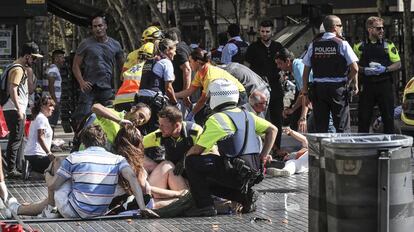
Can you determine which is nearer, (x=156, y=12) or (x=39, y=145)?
(x=39, y=145)

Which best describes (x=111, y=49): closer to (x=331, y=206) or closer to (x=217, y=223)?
(x=217, y=223)

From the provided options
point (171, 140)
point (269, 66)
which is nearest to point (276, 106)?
point (269, 66)

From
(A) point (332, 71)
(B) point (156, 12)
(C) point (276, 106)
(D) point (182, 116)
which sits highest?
(A) point (332, 71)

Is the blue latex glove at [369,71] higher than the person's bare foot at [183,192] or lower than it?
higher

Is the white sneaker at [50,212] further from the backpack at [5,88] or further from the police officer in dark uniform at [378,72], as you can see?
the police officer in dark uniform at [378,72]

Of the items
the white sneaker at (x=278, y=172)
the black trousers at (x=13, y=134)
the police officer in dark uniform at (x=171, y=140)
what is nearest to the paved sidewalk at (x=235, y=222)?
the police officer in dark uniform at (x=171, y=140)

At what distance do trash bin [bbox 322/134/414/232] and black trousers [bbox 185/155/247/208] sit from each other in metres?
3.34

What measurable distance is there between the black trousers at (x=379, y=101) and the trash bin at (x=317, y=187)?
23.5 feet

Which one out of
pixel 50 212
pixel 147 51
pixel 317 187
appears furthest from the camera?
pixel 147 51

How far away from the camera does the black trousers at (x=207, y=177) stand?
10750 millimetres

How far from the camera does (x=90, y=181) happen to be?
10391 millimetres

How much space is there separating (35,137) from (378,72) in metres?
4.63

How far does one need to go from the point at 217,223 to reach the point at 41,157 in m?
4.56

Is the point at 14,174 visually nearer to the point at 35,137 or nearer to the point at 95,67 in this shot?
the point at 35,137
